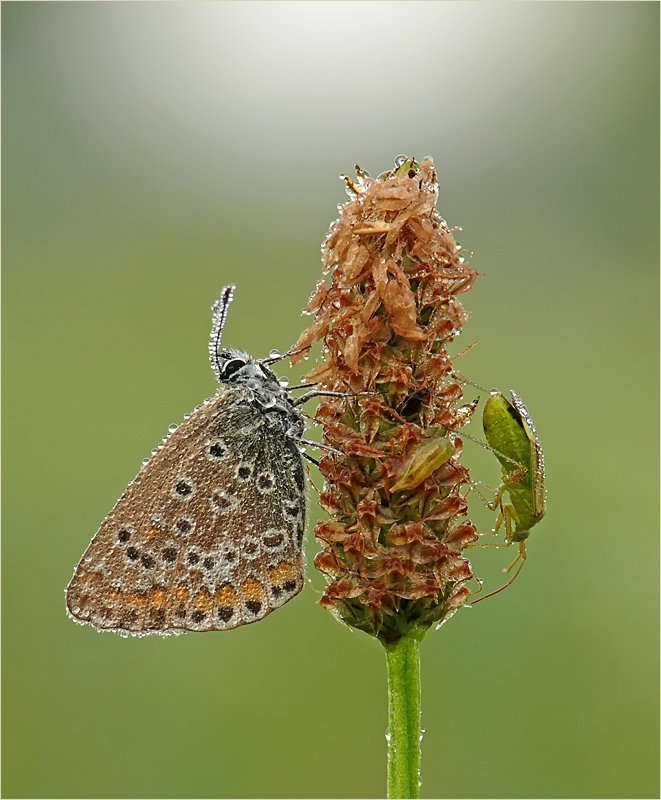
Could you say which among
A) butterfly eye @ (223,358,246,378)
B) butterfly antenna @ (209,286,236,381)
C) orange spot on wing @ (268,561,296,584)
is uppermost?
butterfly antenna @ (209,286,236,381)

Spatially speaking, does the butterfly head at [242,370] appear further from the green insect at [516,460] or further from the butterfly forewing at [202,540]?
the green insect at [516,460]

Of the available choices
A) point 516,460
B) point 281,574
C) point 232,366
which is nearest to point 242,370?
point 232,366

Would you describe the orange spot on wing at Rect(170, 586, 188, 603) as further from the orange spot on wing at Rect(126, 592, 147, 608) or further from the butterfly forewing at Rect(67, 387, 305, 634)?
the orange spot on wing at Rect(126, 592, 147, 608)

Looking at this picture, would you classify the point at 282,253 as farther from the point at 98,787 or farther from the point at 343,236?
the point at 343,236

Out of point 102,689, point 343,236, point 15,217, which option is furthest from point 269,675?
point 15,217

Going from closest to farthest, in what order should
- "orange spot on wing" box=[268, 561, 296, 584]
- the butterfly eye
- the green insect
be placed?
the green insect → "orange spot on wing" box=[268, 561, 296, 584] → the butterfly eye

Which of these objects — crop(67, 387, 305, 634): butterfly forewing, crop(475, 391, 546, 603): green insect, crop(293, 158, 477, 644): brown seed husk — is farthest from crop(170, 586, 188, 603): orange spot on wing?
crop(475, 391, 546, 603): green insect
